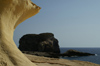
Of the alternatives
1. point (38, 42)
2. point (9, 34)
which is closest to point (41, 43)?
point (38, 42)

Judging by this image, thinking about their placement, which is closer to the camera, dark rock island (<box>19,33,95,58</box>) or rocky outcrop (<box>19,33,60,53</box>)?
dark rock island (<box>19,33,95,58</box>)

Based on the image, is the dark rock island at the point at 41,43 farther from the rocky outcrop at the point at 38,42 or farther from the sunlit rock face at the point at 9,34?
the sunlit rock face at the point at 9,34

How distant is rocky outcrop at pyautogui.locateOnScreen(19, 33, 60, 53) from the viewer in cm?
6424

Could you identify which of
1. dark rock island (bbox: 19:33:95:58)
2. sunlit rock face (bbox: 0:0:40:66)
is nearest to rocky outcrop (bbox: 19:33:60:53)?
dark rock island (bbox: 19:33:95:58)

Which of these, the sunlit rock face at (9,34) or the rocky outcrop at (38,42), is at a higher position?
the rocky outcrop at (38,42)

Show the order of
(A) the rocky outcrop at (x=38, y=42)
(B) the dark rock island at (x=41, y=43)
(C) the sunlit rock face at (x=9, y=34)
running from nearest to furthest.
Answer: (C) the sunlit rock face at (x=9, y=34) < (B) the dark rock island at (x=41, y=43) < (A) the rocky outcrop at (x=38, y=42)

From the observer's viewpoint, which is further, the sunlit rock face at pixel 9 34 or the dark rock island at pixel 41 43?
the dark rock island at pixel 41 43

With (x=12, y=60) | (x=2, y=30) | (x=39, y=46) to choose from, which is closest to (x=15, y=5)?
(x=2, y=30)

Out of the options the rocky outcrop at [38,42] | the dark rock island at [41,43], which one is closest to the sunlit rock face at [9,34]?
the dark rock island at [41,43]

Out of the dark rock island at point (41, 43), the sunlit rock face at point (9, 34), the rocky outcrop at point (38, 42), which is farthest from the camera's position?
the rocky outcrop at point (38, 42)

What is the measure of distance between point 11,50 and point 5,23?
1.01 metres

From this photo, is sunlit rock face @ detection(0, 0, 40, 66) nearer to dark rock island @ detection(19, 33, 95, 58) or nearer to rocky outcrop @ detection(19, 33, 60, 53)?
dark rock island @ detection(19, 33, 95, 58)

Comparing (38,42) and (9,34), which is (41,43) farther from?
(9,34)

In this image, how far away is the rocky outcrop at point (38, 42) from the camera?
6424cm
